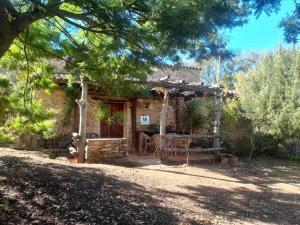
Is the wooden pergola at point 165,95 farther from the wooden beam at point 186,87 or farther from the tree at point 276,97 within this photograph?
the tree at point 276,97

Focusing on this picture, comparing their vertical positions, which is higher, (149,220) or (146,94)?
(146,94)

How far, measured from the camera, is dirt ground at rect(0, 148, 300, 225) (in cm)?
589

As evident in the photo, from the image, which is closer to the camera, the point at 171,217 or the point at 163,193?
the point at 171,217

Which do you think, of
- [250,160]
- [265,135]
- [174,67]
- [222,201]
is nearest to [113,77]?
[174,67]

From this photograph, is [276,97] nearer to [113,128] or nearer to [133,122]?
[133,122]

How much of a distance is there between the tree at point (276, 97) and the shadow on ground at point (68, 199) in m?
8.65

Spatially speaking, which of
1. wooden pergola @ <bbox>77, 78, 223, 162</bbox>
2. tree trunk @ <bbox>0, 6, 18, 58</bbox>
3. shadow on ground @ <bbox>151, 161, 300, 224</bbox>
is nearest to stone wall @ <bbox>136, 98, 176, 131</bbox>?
wooden pergola @ <bbox>77, 78, 223, 162</bbox>

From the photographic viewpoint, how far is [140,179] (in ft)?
30.2

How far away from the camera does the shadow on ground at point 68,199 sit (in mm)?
5609

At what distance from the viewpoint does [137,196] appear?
752 cm

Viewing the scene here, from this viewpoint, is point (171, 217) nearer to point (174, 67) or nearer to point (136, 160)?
point (174, 67)

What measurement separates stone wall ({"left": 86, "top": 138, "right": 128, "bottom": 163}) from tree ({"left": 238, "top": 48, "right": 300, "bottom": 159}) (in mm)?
6236

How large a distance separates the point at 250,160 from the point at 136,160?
207 inches

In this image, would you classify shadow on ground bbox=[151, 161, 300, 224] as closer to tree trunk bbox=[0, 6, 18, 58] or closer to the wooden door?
tree trunk bbox=[0, 6, 18, 58]
